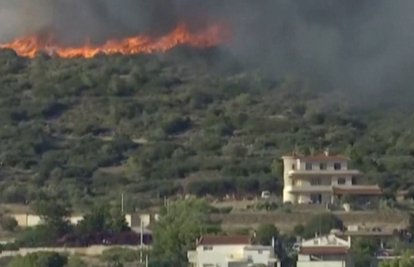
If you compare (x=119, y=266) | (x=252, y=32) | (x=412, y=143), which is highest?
(x=252, y=32)

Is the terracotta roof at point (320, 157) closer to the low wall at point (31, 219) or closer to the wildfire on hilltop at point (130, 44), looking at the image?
the low wall at point (31, 219)

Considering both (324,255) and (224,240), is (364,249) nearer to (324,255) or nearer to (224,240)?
(324,255)

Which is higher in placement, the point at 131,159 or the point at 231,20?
the point at 231,20

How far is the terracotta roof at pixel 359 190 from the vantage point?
290ft

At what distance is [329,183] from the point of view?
90.4m

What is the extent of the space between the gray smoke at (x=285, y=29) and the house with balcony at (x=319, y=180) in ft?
84.5

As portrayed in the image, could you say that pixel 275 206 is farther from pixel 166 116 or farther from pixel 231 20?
pixel 231 20

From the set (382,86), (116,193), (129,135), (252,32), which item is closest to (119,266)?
(116,193)

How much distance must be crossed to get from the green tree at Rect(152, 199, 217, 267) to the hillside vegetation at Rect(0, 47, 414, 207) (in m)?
5.11

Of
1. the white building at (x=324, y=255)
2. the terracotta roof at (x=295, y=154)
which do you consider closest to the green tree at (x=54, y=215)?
the white building at (x=324, y=255)

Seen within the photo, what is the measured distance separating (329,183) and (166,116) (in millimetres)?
17846

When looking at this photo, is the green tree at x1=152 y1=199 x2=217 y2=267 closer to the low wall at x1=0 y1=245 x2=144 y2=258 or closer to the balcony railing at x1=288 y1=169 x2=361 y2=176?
the low wall at x1=0 y1=245 x2=144 y2=258

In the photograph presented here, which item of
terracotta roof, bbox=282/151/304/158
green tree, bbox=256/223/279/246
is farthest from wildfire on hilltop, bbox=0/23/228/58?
green tree, bbox=256/223/279/246

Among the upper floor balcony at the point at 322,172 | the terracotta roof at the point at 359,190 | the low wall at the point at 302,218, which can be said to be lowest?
the low wall at the point at 302,218
